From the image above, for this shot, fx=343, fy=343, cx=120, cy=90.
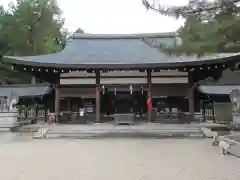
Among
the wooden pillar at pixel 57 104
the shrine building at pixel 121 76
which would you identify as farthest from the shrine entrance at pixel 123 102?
the wooden pillar at pixel 57 104

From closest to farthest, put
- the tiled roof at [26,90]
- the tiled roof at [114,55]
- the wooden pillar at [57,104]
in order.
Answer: the tiled roof at [114,55]
the wooden pillar at [57,104]
the tiled roof at [26,90]

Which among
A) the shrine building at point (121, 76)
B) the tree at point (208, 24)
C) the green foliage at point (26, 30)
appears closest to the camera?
the tree at point (208, 24)

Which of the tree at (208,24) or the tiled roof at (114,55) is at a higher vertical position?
the tiled roof at (114,55)

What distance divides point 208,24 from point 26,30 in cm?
3163

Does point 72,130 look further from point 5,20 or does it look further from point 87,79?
point 5,20

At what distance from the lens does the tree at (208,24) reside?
6.77m

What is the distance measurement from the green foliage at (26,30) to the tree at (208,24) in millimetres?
29343

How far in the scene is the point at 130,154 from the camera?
9578mm

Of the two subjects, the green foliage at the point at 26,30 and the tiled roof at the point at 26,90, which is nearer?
the tiled roof at the point at 26,90

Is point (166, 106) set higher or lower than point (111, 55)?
lower

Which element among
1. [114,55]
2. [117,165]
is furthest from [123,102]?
[117,165]

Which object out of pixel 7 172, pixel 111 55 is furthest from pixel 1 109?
pixel 7 172

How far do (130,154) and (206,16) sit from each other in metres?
4.45

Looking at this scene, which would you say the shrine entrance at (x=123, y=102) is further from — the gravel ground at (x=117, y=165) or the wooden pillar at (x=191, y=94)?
the gravel ground at (x=117, y=165)
